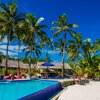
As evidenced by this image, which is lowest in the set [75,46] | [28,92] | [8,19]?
[28,92]

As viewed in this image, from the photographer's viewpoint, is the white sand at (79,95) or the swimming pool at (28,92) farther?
the white sand at (79,95)

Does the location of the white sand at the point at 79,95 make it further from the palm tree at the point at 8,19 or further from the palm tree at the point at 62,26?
the palm tree at the point at 62,26

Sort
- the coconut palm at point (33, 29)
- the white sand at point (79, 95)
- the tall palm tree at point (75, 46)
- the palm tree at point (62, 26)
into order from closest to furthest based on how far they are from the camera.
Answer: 1. the white sand at point (79, 95)
2. the coconut palm at point (33, 29)
3. the palm tree at point (62, 26)
4. the tall palm tree at point (75, 46)

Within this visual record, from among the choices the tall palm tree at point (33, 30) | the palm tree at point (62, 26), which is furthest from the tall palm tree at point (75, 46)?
the tall palm tree at point (33, 30)

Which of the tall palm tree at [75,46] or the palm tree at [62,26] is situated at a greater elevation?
the palm tree at [62,26]

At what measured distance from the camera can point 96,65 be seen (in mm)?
39000

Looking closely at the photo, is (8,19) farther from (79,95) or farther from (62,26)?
(79,95)

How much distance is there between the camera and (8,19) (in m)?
36.8

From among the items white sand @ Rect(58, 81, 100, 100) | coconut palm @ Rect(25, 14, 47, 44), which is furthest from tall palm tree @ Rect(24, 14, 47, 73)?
white sand @ Rect(58, 81, 100, 100)

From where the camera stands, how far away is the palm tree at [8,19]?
36.1 metres

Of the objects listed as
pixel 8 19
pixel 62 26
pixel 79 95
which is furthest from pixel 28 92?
pixel 62 26

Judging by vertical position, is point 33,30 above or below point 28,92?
above

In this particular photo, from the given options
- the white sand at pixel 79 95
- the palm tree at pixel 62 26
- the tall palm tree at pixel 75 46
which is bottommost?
the white sand at pixel 79 95

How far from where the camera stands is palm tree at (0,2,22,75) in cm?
3606
